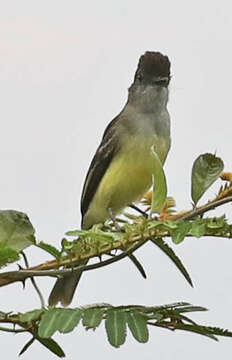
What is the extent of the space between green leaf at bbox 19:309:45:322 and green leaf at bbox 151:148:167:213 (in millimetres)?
186

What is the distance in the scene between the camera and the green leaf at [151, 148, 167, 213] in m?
0.95

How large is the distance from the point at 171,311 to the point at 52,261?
140 millimetres

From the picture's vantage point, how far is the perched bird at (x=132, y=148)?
2.50 m

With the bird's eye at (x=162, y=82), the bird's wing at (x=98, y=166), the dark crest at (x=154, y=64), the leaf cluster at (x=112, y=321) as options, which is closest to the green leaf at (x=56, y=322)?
the leaf cluster at (x=112, y=321)

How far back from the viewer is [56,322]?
2.79 ft

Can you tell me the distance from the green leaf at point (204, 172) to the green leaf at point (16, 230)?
0.19 meters

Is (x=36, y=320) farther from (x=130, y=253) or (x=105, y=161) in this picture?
(x=105, y=161)

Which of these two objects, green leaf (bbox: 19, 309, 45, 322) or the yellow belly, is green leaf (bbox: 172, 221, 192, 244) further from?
the yellow belly

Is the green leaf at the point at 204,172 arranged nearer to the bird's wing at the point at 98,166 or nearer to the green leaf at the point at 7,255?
the green leaf at the point at 7,255

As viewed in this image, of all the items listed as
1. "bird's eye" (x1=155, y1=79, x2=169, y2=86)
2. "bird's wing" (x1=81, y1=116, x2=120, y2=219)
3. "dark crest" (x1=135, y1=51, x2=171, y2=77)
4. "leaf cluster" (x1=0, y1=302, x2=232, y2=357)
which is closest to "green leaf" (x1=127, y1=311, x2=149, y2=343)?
"leaf cluster" (x1=0, y1=302, x2=232, y2=357)

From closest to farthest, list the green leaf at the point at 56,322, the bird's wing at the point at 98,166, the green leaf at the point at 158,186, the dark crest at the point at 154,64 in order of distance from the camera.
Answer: the green leaf at the point at 56,322 → the green leaf at the point at 158,186 → the dark crest at the point at 154,64 → the bird's wing at the point at 98,166

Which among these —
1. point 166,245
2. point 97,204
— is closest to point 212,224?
point 166,245

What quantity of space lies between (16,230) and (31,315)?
4.3 inches

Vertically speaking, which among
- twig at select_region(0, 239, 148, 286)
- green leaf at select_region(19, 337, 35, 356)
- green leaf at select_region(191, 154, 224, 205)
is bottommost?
green leaf at select_region(19, 337, 35, 356)
